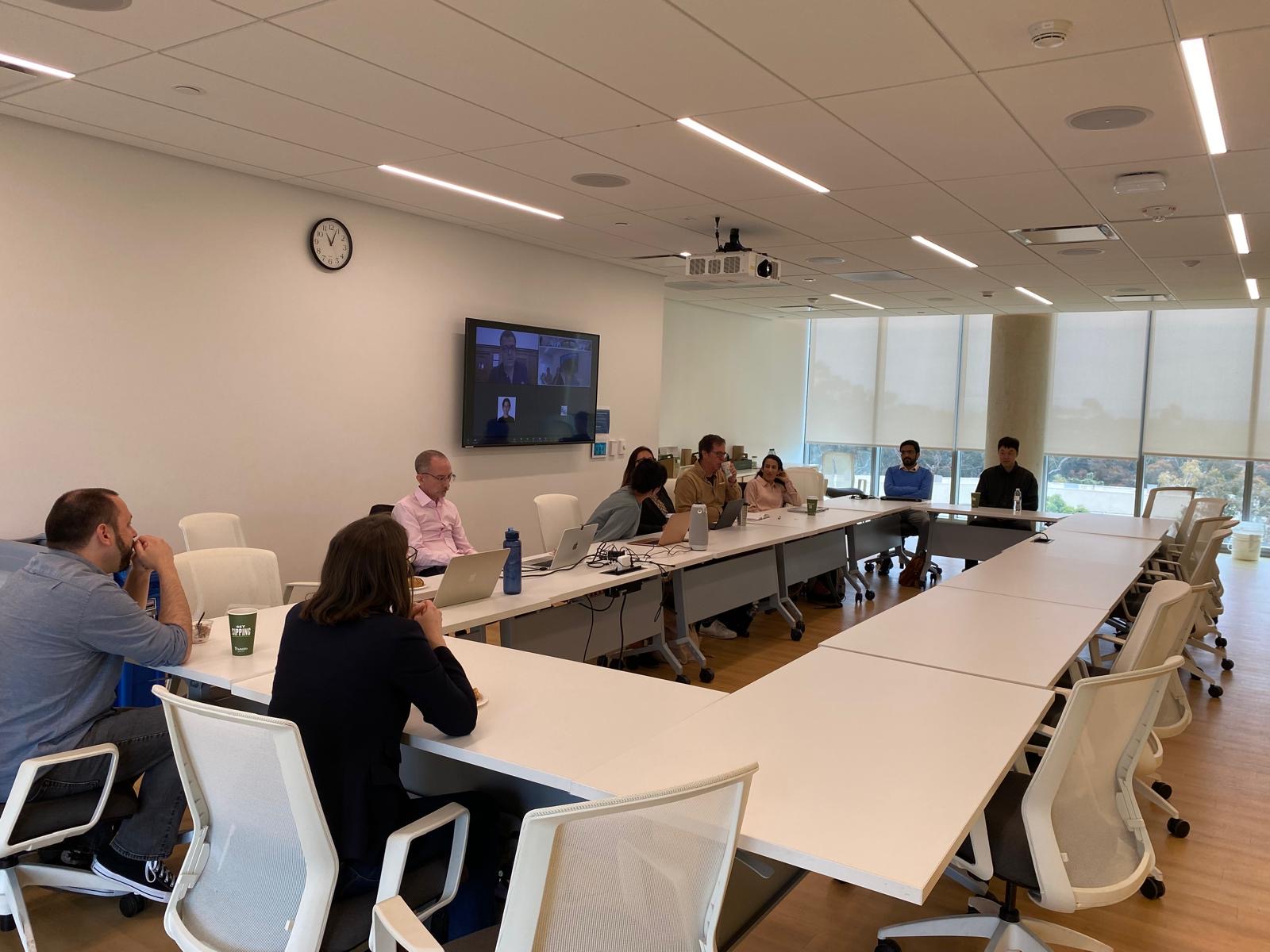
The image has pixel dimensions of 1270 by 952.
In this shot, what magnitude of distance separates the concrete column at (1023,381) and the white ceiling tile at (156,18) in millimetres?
9884

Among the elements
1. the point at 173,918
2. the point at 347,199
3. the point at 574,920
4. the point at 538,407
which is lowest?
the point at 173,918

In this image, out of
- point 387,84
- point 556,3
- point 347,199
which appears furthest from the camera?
point 347,199

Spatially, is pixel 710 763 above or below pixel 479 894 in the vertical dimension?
above

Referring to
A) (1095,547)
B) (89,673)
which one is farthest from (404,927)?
(1095,547)

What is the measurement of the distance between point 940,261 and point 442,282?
402 centimetres

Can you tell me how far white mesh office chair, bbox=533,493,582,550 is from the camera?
567 centimetres

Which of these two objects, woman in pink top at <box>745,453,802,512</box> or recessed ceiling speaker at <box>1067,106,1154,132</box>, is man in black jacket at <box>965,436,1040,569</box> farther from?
recessed ceiling speaker at <box>1067,106,1154,132</box>

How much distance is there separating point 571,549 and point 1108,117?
300 cm

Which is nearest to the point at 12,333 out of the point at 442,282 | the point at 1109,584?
the point at 442,282

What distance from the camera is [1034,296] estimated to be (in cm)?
921

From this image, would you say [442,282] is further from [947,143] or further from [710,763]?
[710,763]

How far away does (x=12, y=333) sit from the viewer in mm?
4230

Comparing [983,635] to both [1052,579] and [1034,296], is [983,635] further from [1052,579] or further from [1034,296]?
[1034,296]

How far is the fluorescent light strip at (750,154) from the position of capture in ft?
12.8
